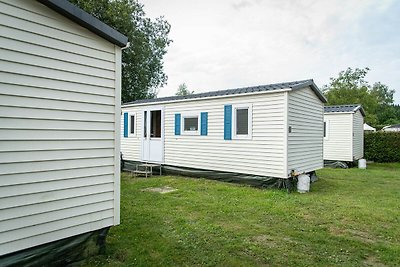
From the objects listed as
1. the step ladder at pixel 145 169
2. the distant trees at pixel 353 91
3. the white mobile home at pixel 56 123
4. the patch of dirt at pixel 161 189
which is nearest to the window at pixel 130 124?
the step ladder at pixel 145 169

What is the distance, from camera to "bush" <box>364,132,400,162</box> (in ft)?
47.5

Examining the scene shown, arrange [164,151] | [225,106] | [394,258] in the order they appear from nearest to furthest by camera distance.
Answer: [394,258] < [225,106] < [164,151]

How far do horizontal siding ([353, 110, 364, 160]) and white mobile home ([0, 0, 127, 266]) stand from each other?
41.7 feet

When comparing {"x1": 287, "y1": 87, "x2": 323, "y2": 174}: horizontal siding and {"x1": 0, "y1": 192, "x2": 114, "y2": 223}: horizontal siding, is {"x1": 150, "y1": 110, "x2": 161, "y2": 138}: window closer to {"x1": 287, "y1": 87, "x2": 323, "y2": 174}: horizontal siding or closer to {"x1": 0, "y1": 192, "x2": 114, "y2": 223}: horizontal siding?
{"x1": 287, "y1": 87, "x2": 323, "y2": 174}: horizontal siding

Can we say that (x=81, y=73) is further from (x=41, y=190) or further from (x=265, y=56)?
(x=265, y=56)

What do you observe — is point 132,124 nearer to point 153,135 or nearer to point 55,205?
point 153,135

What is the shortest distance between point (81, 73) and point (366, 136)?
16142 millimetres

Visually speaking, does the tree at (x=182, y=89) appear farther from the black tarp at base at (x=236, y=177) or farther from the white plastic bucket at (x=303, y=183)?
the white plastic bucket at (x=303, y=183)

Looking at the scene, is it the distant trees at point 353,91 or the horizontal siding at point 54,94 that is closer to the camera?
the horizontal siding at point 54,94

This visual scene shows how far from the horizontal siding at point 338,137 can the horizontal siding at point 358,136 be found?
496 millimetres

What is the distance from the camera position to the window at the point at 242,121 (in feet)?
26.0

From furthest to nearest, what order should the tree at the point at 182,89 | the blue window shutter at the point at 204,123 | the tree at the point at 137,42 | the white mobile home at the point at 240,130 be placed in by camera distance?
the tree at the point at 182,89
the tree at the point at 137,42
the blue window shutter at the point at 204,123
the white mobile home at the point at 240,130

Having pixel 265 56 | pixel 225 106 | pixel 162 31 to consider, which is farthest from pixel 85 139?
pixel 162 31

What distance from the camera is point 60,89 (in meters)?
2.98
